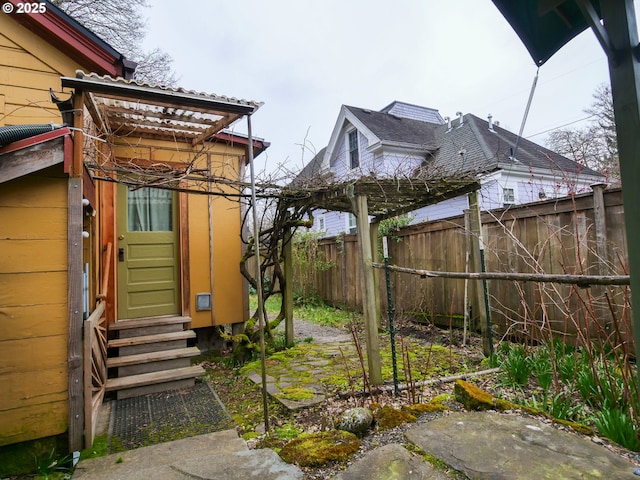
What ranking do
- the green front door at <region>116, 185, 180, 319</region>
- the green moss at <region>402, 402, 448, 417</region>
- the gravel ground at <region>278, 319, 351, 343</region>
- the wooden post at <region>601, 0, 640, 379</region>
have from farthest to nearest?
the gravel ground at <region>278, 319, 351, 343</region> < the green front door at <region>116, 185, 180, 319</region> < the green moss at <region>402, 402, 448, 417</region> < the wooden post at <region>601, 0, 640, 379</region>

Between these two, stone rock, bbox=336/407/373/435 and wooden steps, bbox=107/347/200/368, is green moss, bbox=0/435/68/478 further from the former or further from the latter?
stone rock, bbox=336/407/373/435

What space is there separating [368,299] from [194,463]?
2233 mm

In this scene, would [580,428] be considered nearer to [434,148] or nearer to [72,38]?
[72,38]

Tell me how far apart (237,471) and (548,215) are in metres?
4.47

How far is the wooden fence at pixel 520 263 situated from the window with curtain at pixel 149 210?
12.5ft

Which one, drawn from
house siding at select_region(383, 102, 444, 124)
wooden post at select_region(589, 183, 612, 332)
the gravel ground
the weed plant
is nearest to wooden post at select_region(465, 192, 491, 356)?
the weed plant

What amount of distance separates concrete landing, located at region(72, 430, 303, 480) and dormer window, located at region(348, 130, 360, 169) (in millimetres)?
11145

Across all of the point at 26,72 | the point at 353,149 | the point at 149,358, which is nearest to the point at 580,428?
the point at 149,358

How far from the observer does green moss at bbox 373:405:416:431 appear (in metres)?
2.16

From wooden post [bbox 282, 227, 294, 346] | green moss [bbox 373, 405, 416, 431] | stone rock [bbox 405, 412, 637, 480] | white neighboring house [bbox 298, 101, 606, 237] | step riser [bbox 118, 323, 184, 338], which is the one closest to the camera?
stone rock [bbox 405, 412, 637, 480]

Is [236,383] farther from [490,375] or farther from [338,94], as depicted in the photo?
[338,94]

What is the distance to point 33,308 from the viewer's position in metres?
2.59
